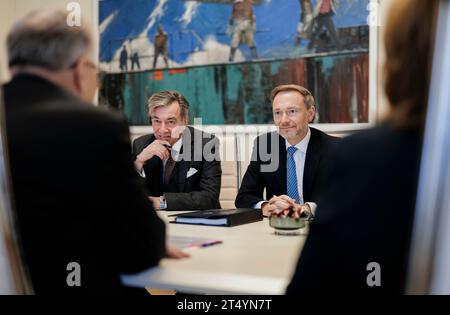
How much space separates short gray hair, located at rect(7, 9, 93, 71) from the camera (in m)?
1.48

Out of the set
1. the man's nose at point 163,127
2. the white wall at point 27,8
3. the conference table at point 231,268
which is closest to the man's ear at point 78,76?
the conference table at point 231,268

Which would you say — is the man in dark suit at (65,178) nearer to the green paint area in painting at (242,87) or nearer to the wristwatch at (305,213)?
the wristwatch at (305,213)

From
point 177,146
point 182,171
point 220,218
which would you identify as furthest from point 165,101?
A: point 220,218

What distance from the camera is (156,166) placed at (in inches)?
137

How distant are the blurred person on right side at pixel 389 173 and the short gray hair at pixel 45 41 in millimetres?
790

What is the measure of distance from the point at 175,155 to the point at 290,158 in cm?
72

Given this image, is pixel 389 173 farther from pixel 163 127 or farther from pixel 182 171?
pixel 163 127

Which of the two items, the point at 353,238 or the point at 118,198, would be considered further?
the point at 118,198

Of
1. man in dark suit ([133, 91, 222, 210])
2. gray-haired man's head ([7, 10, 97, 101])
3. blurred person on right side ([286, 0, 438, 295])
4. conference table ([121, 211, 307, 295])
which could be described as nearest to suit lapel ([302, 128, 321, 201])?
man in dark suit ([133, 91, 222, 210])

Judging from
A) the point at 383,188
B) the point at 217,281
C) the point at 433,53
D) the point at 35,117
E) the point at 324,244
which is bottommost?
the point at 217,281

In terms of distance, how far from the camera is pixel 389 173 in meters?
1.10

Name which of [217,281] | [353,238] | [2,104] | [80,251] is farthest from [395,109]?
[2,104]

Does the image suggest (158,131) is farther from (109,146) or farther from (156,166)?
(109,146)

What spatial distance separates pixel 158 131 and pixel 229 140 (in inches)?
22.1
